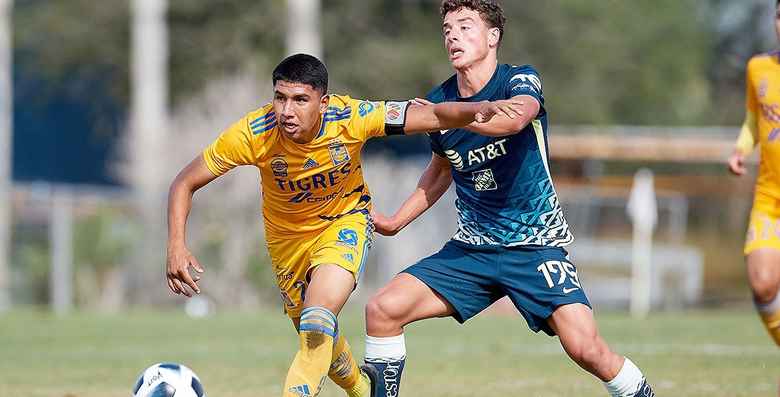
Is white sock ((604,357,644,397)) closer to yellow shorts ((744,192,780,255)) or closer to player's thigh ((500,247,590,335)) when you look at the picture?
player's thigh ((500,247,590,335))

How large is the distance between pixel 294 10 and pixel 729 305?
11093 mm

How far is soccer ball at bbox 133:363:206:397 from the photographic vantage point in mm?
7266

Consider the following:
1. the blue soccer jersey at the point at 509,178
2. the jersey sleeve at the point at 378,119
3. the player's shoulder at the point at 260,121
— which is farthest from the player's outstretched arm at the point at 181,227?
the blue soccer jersey at the point at 509,178

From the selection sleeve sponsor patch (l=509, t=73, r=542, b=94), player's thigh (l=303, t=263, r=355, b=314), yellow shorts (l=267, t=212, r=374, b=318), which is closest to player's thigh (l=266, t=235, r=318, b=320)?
yellow shorts (l=267, t=212, r=374, b=318)

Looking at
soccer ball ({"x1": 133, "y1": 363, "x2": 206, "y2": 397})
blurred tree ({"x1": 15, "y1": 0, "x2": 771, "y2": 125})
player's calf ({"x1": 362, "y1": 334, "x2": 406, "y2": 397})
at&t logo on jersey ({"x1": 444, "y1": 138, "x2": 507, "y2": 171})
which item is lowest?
soccer ball ({"x1": 133, "y1": 363, "x2": 206, "y2": 397})

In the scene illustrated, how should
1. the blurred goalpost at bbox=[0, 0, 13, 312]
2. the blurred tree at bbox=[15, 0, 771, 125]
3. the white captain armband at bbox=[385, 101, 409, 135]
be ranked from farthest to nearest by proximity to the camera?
the blurred tree at bbox=[15, 0, 771, 125], the blurred goalpost at bbox=[0, 0, 13, 312], the white captain armband at bbox=[385, 101, 409, 135]

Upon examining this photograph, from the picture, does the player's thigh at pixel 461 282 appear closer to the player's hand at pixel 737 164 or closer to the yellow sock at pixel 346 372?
the yellow sock at pixel 346 372

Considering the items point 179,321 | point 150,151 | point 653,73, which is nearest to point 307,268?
point 179,321

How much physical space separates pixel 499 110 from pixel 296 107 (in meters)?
1.10

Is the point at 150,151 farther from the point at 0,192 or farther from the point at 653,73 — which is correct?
the point at 653,73

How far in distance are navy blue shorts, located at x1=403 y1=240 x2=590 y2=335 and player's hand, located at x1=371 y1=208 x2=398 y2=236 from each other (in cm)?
46

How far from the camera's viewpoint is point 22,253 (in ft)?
82.8

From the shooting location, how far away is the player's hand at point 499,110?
264 inches

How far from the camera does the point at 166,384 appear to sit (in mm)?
A: 7301
